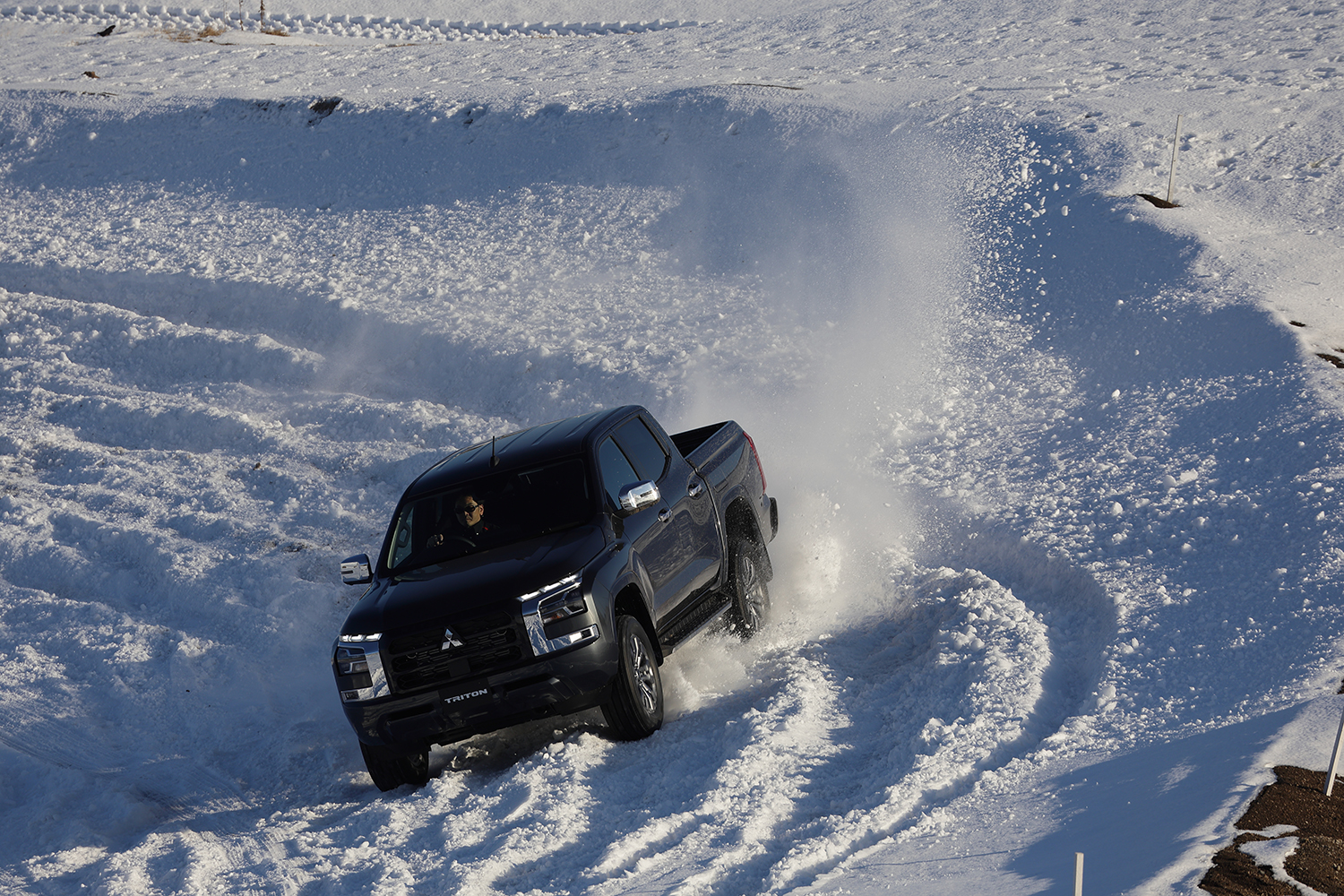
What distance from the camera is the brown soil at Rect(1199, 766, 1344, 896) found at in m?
4.39

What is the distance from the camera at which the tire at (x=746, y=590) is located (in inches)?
345

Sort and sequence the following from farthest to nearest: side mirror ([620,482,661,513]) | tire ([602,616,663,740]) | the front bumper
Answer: side mirror ([620,482,661,513]) < tire ([602,616,663,740]) < the front bumper

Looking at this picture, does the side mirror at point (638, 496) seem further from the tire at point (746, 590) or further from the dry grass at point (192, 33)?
the dry grass at point (192, 33)

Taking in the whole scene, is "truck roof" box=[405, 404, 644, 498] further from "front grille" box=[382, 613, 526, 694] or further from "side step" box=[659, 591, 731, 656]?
"front grille" box=[382, 613, 526, 694]

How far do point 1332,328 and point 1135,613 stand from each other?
16.9 feet

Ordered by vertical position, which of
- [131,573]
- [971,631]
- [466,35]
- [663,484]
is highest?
[466,35]

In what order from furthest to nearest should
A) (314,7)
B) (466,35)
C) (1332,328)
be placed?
(314,7) → (466,35) → (1332,328)

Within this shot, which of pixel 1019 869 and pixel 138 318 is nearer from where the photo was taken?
pixel 1019 869

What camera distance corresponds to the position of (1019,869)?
5.00m

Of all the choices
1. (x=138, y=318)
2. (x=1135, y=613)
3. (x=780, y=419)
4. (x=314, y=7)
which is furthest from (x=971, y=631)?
(x=314, y=7)

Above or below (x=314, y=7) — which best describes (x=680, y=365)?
below

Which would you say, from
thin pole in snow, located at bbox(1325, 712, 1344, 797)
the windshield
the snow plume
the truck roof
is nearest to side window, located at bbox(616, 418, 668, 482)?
the truck roof

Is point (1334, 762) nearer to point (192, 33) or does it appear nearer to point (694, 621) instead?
point (694, 621)

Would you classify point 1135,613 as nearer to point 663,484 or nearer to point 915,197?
point 663,484
